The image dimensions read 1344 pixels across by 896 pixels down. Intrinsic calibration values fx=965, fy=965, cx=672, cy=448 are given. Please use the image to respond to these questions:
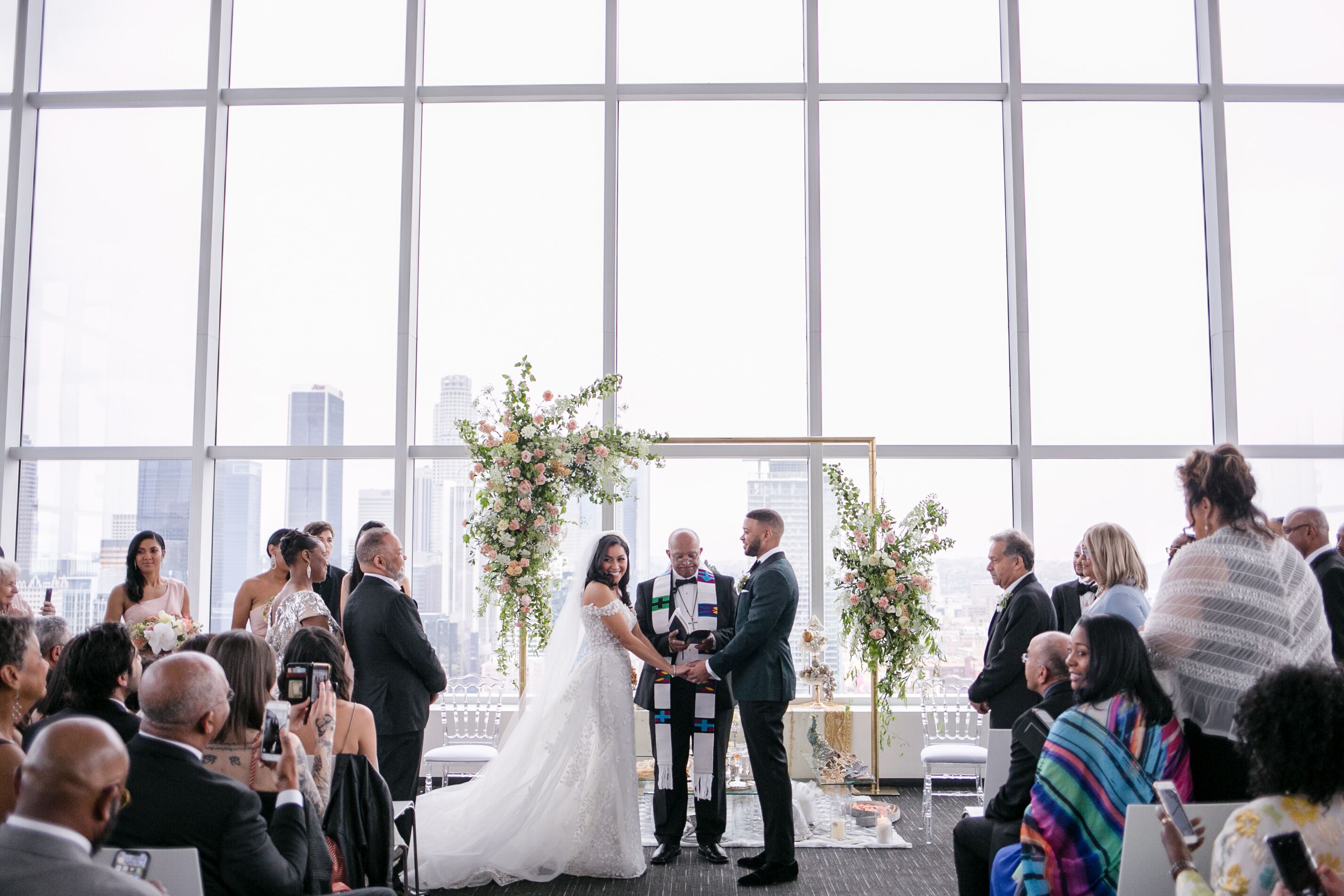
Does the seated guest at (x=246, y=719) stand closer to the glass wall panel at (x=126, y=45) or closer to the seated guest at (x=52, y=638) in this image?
the seated guest at (x=52, y=638)

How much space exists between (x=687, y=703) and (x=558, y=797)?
35.3 inches

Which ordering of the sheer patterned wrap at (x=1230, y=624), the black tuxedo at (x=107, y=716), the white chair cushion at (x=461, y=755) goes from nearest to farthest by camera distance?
the black tuxedo at (x=107, y=716) < the sheer patterned wrap at (x=1230, y=624) < the white chair cushion at (x=461, y=755)

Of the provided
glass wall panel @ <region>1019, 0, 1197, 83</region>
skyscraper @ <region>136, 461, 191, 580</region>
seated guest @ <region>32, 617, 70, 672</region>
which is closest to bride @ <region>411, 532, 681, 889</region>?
seated guest @ <region>32, 617, 70, 672</region>

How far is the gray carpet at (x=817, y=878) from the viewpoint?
4734 millimetres

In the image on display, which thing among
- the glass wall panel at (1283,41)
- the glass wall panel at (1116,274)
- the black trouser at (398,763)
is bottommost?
the black trouser at (398,763)

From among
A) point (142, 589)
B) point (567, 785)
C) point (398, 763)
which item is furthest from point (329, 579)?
point (567, 785)

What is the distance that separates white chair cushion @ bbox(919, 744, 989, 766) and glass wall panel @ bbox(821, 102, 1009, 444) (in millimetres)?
2995

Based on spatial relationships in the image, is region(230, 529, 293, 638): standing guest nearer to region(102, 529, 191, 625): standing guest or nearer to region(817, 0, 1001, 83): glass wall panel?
region(102, 529, 191, 625): standing guest

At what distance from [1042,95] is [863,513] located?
13.8 feet

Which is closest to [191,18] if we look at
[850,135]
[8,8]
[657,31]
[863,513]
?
[8,8]

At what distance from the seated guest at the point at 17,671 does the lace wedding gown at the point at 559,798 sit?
2.43 m

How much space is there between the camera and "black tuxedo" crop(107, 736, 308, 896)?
2.30 meters

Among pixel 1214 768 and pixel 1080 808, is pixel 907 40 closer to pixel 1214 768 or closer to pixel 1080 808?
pixel 1214 768

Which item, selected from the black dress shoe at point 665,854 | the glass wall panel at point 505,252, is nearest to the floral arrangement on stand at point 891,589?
the black dress shoe at point 665,854
